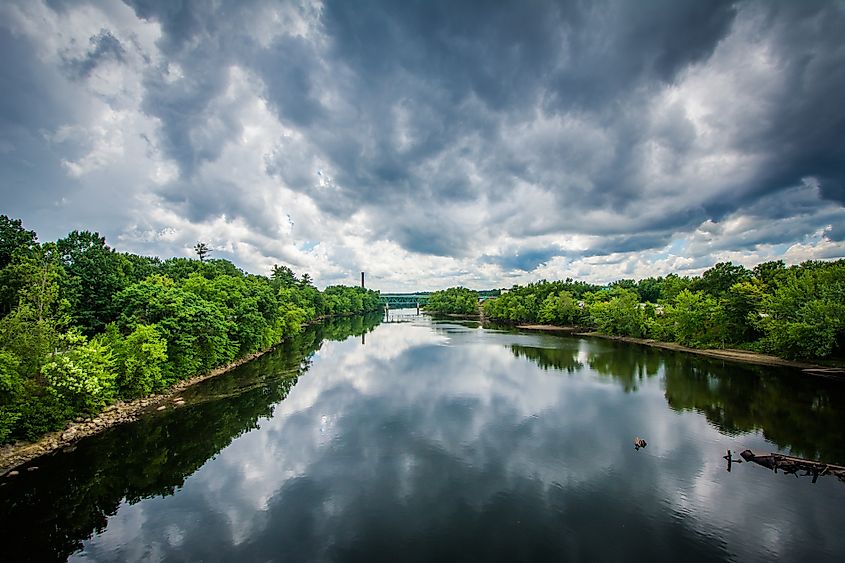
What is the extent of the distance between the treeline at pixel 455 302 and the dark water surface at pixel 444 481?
12069 centimetres

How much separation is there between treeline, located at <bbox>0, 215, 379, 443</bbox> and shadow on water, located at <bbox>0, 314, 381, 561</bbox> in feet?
8.70

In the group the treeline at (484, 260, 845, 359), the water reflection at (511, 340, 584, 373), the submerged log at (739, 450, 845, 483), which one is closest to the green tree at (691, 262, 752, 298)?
the treeline at (484, 260, 845, 359)

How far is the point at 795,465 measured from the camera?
1884cm

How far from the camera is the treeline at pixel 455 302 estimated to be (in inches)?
6117

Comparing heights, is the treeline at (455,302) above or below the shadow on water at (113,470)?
above

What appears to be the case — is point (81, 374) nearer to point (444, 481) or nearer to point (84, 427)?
point (84, 427)

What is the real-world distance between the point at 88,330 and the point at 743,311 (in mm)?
71780

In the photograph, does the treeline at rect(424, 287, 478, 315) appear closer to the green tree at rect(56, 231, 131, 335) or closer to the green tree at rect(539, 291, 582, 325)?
the green tree at rect(539, 291, 582, 325)

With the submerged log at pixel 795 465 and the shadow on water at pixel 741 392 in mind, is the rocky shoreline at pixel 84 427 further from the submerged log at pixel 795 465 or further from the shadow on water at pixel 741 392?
the shadow on water at pixel 741 392

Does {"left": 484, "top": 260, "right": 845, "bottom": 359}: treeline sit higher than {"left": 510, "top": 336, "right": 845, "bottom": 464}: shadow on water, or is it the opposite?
{"left": 484, "top": 260, "right": 845, "bottom": 359}: treeline

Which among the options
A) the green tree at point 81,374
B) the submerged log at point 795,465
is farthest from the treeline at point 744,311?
the green tree at point 81,374

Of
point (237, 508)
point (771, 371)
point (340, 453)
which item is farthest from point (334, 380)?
point (771, 371)

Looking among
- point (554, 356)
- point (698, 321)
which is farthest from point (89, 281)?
point (698, 321)

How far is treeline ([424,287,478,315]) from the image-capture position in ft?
510
